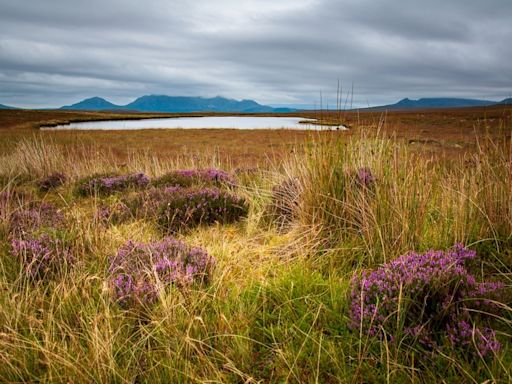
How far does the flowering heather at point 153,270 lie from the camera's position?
2.75 m

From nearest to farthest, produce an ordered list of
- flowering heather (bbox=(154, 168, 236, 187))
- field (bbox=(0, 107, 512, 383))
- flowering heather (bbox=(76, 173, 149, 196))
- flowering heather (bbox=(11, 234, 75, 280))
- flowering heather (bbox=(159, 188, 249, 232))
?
1. field (bbox=(0, 107, 512, 383))
2. flowering heather (bbox=(11, 234, 75, 280))
3. flowering heather (bbox=(159, 188, 249, 232))
4. flowering heather (bbox=(76, 173, 149, 196))
5. flowering heather (bbox=(154, 168, 236, 187))

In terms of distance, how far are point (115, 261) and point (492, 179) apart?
4.04 metres

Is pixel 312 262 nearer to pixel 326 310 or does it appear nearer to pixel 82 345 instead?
pixel 326 310

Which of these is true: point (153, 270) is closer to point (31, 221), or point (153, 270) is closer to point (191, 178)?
point (31, 221)

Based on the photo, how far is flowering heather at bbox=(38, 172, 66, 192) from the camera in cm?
862

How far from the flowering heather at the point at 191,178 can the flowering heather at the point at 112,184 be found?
378 millimetres

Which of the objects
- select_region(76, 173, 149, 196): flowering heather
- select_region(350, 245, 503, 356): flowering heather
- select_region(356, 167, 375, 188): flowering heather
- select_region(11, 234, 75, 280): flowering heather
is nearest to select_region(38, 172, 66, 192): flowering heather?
select_region(76, 173, 149, 196): flowering heather

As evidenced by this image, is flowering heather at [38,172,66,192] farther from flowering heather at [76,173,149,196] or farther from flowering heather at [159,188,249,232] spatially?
flowering heather at [159,188,249,232]

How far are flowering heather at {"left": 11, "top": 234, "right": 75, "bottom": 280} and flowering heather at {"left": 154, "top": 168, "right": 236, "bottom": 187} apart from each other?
390 cm

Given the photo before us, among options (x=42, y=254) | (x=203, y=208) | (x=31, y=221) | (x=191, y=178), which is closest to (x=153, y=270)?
(x=42, y=254)

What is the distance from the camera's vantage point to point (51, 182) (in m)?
8.79

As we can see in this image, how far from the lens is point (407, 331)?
219 cm

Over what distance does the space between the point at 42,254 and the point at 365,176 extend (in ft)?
11.9

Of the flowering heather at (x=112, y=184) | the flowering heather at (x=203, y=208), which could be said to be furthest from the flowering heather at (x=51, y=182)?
the flowering heather at (x=203, y=208)
